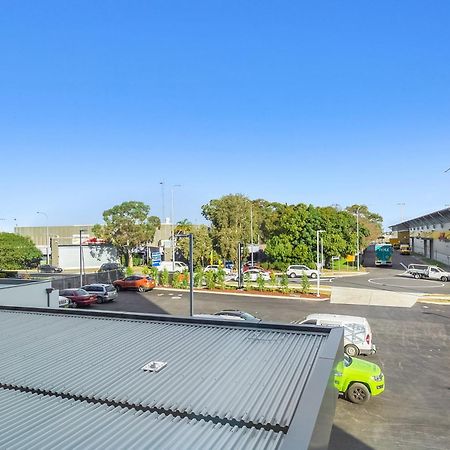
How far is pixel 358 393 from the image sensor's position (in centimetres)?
1302

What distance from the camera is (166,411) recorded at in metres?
6.25

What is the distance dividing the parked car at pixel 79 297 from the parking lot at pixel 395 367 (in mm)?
995

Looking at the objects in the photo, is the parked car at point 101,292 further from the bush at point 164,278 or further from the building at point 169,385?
the building at point 169,385

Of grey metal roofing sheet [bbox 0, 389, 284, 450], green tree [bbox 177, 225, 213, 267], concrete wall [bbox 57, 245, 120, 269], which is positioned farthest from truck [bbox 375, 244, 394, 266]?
grey metal roofing sheet [bbox 0, 389, 284, 450]

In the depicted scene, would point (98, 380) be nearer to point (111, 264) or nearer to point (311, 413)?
point (311, 413)

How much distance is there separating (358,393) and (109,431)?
9.64m

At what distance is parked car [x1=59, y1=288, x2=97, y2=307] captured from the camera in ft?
95.7

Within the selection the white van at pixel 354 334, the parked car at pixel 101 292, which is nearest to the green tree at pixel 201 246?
the parked car at pixel 101 292

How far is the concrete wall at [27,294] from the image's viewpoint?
17.1 meters

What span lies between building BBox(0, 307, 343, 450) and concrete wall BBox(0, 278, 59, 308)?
6594mm

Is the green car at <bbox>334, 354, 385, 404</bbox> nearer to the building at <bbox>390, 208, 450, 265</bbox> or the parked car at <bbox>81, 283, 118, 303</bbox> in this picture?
the parked car at <bbox>81, 283, 118, 303</bbox>

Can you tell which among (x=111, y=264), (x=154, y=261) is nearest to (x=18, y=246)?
(x=111, y=264)

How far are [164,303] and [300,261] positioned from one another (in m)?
27.0

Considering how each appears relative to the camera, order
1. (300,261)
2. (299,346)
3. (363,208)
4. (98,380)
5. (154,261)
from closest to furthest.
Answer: (98,380), (299,346), (154,261), (300,261), (363,208)
